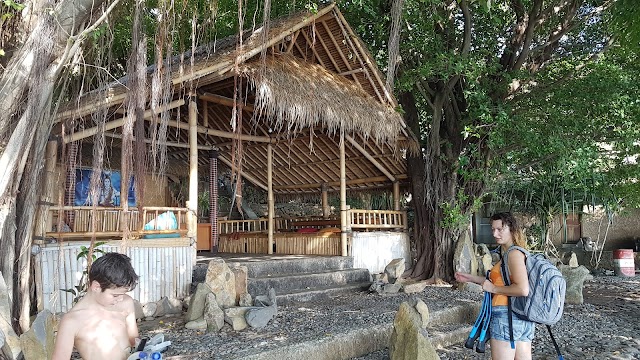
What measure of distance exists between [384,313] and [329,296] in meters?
1.43

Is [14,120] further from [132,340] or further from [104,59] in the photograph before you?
[132,340]

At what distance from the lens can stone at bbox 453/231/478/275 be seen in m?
8.41

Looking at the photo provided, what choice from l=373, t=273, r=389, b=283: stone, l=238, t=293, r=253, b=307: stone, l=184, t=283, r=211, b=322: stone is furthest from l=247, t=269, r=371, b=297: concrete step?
l=184, t=283, r=211, b=322: stone

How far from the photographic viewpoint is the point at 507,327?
2838 mm

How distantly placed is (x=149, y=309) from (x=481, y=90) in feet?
19.9

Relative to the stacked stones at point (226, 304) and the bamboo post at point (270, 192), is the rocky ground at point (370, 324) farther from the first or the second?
the bamboo post at point (270, 192)

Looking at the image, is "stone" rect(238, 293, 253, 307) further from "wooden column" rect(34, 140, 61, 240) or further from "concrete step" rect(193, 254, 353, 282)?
"wooden column" rect(34, 140, 61, 240)

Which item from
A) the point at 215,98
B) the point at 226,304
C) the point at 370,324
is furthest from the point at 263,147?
the point at 370,324

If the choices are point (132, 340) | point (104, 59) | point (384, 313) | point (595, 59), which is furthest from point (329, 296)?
point (595, 59)

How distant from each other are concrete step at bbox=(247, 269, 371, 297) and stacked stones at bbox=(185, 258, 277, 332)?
0.66 metres

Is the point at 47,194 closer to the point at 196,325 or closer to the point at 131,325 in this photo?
the point at 196,325

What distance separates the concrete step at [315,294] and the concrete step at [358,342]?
1.73m

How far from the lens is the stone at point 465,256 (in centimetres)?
841

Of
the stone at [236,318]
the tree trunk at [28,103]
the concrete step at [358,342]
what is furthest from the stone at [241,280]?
the tree trunk at [28,103]
